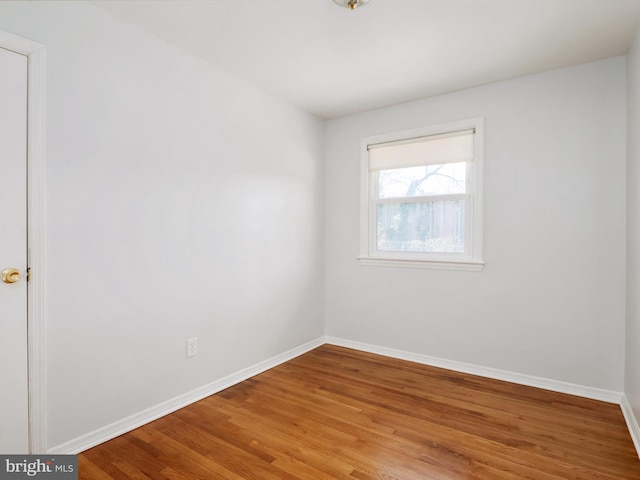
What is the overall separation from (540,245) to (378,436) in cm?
193

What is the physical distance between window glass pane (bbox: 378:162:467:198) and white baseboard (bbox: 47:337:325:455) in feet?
6.44

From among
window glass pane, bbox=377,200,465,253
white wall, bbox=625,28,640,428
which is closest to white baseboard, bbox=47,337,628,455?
white wall, bbox=625,28,640,428

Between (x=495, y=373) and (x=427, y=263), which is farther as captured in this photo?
(x=427, y=263)

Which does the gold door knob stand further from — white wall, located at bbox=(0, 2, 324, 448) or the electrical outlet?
the electrical outlet

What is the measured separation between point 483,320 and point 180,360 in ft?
8.09

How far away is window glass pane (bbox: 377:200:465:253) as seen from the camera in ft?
10.7

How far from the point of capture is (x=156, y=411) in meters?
2.36

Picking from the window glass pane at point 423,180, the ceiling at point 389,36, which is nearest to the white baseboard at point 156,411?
the window glass pane at point 423,180

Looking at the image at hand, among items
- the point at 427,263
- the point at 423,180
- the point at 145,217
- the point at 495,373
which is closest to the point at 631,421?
the point at 495,373

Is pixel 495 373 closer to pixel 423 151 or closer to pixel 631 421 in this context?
pixel 631 421

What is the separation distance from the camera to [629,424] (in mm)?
2238

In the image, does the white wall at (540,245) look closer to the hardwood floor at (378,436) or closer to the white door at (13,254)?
the hardwood floor at (378,436)

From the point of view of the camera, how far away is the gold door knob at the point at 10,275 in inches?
67.6

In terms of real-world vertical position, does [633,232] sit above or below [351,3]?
below
